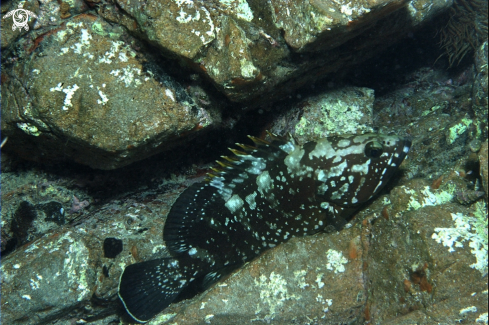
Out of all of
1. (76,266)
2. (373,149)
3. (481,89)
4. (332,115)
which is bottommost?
(76,266)

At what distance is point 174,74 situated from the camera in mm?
3027

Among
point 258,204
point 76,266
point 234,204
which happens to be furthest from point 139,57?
point 76,266

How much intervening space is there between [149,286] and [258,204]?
1.53 metres

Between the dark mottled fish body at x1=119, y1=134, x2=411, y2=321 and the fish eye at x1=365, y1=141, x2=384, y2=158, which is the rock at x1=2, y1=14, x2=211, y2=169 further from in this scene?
the fish eye at x1=365, y1=141, x2=384, y2=158

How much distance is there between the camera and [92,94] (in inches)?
106

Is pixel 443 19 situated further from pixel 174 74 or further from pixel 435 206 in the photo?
pixel 174 74

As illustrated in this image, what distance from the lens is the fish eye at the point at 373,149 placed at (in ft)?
9.73

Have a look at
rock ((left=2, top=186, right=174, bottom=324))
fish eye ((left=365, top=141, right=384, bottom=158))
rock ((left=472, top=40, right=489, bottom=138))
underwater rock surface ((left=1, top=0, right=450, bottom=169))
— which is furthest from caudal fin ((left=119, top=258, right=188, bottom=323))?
rock ((left=472, top=40, right=489, bottom=138))

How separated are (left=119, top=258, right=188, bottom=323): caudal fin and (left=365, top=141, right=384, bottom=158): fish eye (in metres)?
2.47

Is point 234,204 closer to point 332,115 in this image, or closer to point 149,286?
point 149,286

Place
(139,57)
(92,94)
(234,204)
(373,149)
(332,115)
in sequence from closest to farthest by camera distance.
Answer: (92,94) → (139,57) → (373,149) → (234,204) → (332,115)

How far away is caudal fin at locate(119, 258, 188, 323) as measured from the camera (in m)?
3.11

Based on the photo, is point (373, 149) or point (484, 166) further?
point (373, 149)

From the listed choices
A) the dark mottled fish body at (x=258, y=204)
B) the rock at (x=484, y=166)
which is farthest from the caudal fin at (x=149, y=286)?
the rock at (x=484, y=166)
